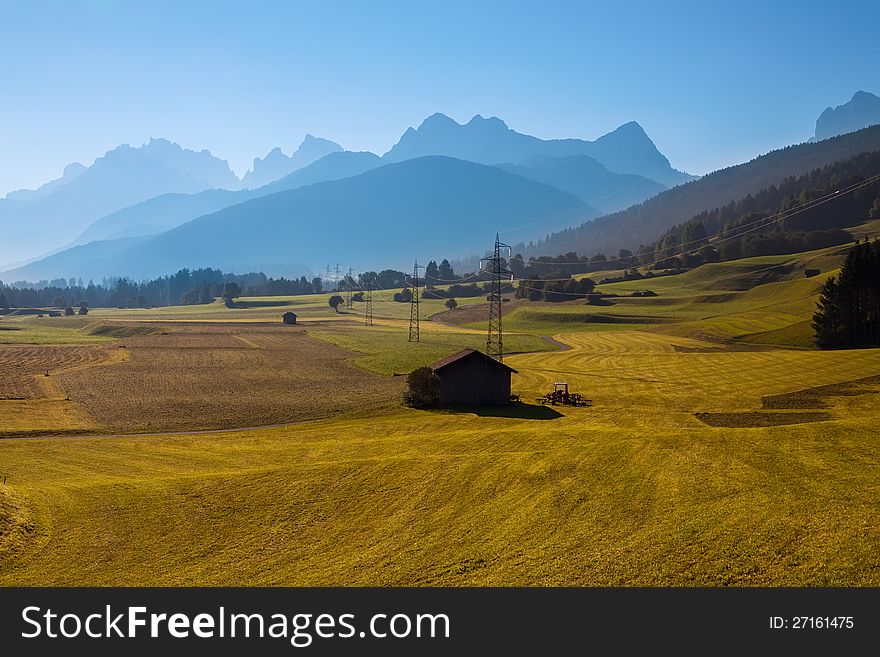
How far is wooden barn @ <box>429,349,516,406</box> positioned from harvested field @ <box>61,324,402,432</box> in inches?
216

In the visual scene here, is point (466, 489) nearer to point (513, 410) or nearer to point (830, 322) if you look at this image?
point (513, 410)

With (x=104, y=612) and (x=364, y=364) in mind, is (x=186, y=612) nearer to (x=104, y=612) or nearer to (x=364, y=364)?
(x=104, y=612)

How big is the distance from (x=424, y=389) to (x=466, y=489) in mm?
27756

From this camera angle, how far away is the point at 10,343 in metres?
121

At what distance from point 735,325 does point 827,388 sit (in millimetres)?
63281

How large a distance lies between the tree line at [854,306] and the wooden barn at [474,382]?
5550cm

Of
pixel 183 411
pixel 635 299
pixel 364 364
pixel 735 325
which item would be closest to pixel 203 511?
pixel 183 411

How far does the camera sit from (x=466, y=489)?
97.9ft

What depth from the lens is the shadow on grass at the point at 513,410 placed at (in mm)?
53500

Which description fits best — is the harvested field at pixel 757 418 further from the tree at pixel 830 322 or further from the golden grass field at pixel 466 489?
the tree at pixel 830 322

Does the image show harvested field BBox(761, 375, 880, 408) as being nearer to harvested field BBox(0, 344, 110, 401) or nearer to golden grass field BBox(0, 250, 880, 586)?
golden grass field BBox(0, 250, 880, 586)

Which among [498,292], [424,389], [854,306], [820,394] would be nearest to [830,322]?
[854,306]

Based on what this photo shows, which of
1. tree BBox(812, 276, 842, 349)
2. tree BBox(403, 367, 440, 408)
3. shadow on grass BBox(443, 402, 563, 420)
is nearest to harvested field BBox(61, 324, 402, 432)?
tree BBox(403, 367, 440, 408)

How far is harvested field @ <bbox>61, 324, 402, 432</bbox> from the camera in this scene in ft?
174
